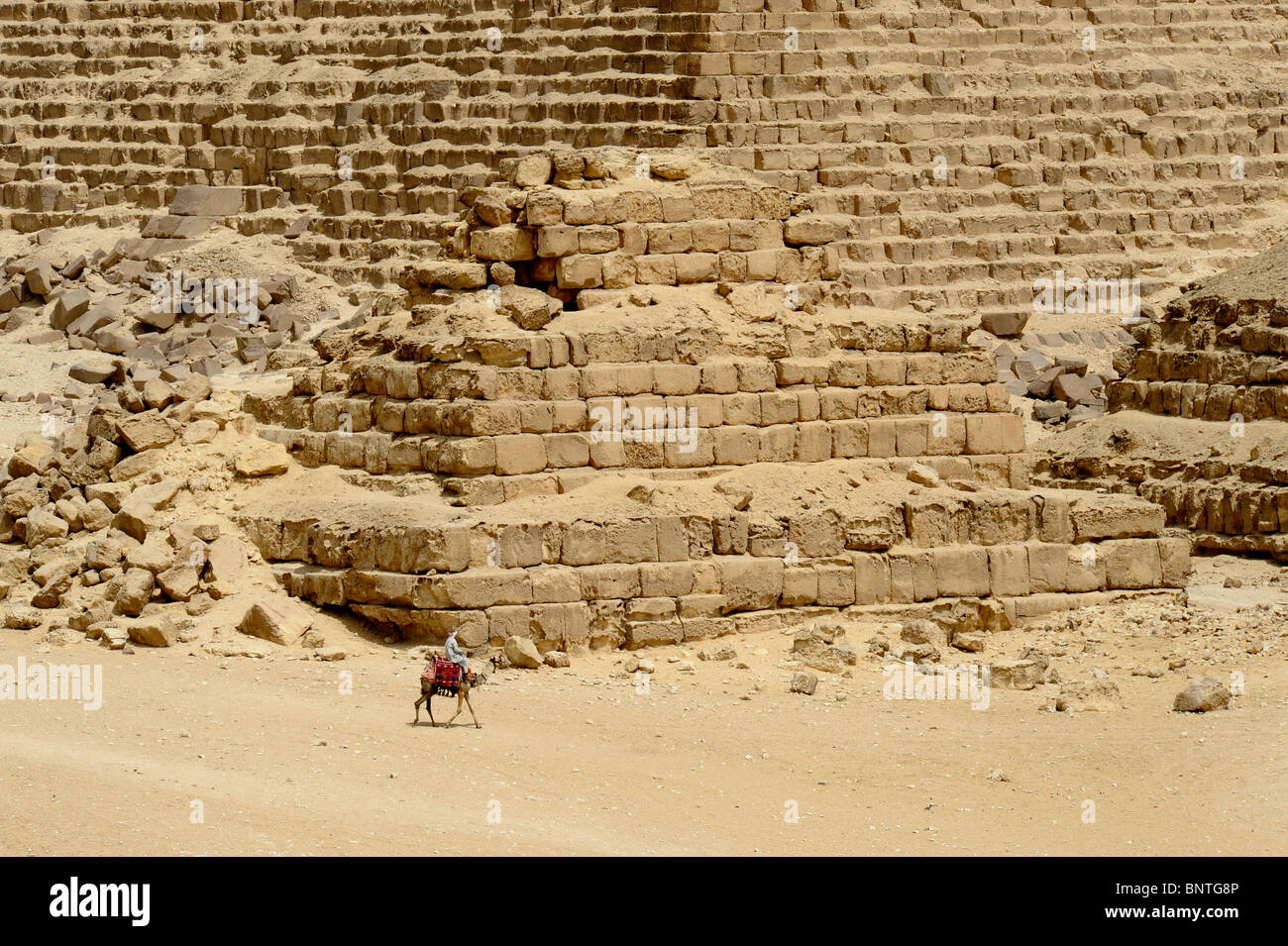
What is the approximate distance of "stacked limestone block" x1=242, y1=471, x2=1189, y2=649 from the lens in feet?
45.9

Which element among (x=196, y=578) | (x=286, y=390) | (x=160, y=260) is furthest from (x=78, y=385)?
(x=196, y=578)

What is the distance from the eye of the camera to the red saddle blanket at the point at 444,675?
1266 centimetres

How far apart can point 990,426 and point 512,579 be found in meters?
3.59

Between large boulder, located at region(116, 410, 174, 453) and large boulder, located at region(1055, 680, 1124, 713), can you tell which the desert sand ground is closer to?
large boulder, located at region(1055, 680, 1124, 713)

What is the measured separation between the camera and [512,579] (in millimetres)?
13977

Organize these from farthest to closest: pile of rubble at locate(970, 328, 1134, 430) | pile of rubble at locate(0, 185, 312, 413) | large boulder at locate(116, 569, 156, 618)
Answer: pile of rubble at locate(0, 185, 312, 413) < pile of rubble at locate(970, 328, 1134, 430) < large boulder at locate(116, 569, 156, 618)

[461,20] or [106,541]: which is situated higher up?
[461,20]

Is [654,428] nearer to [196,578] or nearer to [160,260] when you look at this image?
[196,578]

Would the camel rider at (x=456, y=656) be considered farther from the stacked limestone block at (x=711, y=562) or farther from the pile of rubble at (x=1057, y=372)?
the pile of rubble at (x=1057, y=372)

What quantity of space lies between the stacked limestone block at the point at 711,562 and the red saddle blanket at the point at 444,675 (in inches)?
46.2

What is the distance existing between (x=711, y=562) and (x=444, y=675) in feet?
7.59

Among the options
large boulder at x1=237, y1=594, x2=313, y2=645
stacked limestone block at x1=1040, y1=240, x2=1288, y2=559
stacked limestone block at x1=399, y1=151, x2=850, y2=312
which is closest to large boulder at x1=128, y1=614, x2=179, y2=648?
large boulder at x1=237, y1=594, x2=313, y2=645

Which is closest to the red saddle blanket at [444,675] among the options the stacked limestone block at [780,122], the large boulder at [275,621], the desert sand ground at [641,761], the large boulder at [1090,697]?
the desert sand ground at [641,761]

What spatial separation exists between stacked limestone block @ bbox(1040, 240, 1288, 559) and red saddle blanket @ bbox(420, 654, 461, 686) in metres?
7.45
